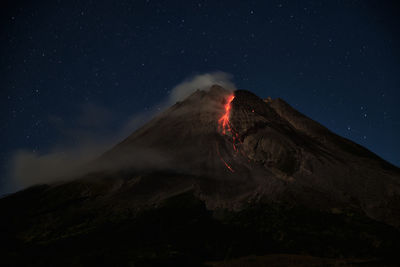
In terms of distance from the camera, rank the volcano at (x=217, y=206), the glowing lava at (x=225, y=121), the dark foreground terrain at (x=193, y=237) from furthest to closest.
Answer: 1. the glowing lava at (x=225, y=121)
2. the volcano at (x=217, y=206)
3. the dark foreground terrain at (x=193, y=237)

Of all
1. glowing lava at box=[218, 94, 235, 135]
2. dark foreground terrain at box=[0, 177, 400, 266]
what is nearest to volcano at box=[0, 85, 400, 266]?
dark foreground terrain at box=[0, 177, 400, 266]

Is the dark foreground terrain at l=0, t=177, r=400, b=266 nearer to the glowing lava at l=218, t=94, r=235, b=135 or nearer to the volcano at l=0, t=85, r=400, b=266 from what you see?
the volcano at l=0, t=85, r=400, b=266

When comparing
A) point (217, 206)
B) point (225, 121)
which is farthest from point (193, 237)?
point (225, 121)

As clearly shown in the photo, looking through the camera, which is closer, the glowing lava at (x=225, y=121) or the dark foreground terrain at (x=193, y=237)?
the dark foreground terrain at (x=193, y=237)

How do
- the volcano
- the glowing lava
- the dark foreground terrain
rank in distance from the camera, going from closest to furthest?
the dark foreground terrain → the volcano → the glowing lava

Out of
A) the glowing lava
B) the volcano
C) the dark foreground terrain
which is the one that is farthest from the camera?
the glowing lava

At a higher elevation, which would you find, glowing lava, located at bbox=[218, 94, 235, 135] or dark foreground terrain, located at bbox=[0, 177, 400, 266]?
glowing lava, located at bbox=[218, 94, 235, 135]

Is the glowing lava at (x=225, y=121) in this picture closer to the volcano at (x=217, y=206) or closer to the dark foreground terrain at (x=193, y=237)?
the volcano at (x=217, y=206)

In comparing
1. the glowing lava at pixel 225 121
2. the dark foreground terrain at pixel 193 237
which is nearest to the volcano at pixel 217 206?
the dark foreground terrain at pixel 193 237

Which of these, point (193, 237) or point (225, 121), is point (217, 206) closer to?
point (193, 237)

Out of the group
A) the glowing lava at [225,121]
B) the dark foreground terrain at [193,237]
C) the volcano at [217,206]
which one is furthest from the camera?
the glowing lava at [225,121]
